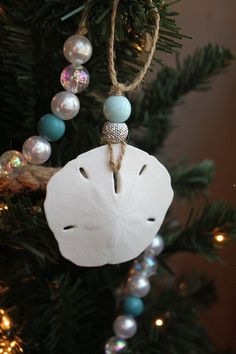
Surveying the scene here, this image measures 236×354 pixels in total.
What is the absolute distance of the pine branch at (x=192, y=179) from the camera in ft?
1.67

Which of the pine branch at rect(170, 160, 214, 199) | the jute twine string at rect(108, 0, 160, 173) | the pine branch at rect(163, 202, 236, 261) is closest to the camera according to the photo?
the jute twine string at rect(108, 0, 160, 173)

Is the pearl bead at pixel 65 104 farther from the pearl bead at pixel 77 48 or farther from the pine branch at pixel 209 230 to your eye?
the pine branch at pixel 209 230

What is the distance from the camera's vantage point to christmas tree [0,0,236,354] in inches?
11.8

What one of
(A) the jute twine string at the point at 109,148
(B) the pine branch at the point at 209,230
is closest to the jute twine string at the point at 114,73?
(A) the jute twine string at the point at 109,148

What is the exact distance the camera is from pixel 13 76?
361 millimetres

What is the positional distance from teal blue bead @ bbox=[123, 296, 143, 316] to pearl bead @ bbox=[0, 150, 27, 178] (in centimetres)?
22

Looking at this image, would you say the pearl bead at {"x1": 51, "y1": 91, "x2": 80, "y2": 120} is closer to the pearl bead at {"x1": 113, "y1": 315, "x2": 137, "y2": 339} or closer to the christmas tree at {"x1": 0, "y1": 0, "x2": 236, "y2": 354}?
the christmas tree at {"x1": 0, "y1": 0, "x2": 236, "y2": 354}

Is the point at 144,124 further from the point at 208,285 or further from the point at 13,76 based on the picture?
the point at 208,285

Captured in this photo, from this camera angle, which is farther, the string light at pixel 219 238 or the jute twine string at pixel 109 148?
the string light at pixel 219 238

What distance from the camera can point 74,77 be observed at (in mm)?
294

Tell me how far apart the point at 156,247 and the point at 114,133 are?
208mm

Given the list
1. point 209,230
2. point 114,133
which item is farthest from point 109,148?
point 209,230

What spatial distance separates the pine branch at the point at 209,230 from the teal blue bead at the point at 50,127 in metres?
0.19

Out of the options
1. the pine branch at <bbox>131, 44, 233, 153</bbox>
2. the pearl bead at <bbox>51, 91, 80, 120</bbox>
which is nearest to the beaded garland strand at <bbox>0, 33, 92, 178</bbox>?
the pearl bead at <bbox>51, 91, 80, 120</bbox>
